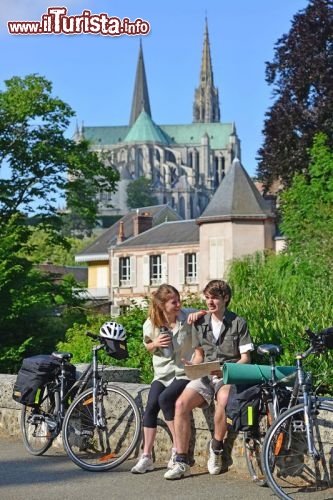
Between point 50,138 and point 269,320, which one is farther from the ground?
point 50,138

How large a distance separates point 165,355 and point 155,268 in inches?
2179

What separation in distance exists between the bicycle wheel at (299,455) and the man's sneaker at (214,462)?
0.62m

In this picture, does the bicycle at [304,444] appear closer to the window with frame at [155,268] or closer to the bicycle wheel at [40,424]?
the bicycle wheel at [40,424]

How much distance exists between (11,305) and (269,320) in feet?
46.7

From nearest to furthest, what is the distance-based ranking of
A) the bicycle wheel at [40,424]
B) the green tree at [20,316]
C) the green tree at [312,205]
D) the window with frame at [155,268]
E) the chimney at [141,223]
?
the bicycle wheel at [40,424]
the green tree at [20,316]
the green tree at [312,205]
the window with frame at [155,268]
the chimney at [141,223]

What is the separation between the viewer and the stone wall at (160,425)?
774 centimetres

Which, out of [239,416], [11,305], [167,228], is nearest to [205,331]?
[239,416]

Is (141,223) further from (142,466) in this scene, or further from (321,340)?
(321,340)

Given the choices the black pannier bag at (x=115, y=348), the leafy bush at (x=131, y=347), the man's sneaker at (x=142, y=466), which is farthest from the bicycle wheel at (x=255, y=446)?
the leafy bush at (x=131, y=347)

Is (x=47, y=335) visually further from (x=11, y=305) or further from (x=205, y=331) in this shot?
(x=205, y=331)

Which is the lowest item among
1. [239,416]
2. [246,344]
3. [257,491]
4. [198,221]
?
[257,491]

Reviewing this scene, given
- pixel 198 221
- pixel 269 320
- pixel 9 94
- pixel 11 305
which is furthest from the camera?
pixel 198 221

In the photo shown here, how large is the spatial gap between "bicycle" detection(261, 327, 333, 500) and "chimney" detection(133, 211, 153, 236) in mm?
58798

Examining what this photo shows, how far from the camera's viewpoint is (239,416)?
7355 millimetres
